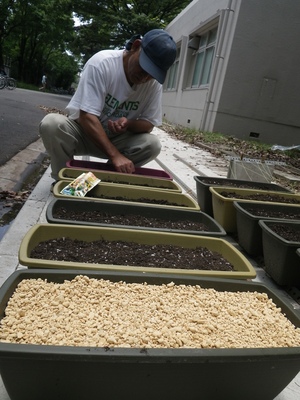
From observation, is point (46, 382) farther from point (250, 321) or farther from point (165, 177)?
point (165, 177)

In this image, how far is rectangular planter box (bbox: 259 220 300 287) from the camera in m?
1.42

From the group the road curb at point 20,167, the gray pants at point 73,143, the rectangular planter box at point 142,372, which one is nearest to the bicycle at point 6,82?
the road curb at point 20,167

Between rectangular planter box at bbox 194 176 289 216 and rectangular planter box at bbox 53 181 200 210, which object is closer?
rectangular planter box at bbox 53 181 200 210

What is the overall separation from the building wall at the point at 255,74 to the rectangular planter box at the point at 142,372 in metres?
7.09

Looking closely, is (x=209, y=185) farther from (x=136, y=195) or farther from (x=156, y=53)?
(x=156, y=53)

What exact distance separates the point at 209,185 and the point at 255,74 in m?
6.05

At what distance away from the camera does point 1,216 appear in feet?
6.63

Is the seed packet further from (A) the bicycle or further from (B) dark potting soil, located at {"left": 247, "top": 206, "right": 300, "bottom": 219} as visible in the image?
(A) the bicycle

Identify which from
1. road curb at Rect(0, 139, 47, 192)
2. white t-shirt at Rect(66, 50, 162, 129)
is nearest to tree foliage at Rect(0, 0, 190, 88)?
road curb at Rect(0, 139, 47, 192)

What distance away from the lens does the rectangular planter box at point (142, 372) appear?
0.70m

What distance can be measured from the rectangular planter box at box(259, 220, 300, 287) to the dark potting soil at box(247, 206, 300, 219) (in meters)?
0.27

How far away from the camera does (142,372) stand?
742 millimetres

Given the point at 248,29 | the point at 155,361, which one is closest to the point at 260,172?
the point at 155,361

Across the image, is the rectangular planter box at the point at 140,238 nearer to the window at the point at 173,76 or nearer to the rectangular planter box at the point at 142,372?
the rectangular planter box at the point at 142,372
